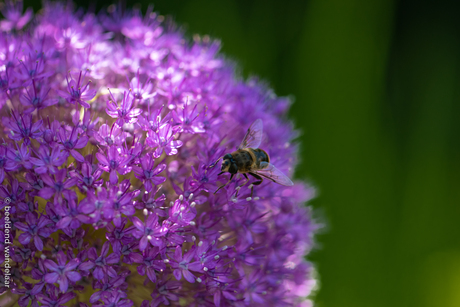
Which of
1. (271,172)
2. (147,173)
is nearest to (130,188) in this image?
(147,173)

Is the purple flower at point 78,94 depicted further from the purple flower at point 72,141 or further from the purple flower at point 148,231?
the purple flower at point 148,231

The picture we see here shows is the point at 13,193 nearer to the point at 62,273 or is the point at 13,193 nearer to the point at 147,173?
the point at 62,273

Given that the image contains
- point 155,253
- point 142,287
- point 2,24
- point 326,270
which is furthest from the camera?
point 326,270

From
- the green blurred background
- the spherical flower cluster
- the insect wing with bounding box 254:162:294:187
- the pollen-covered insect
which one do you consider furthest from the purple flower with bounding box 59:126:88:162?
the green blurred background

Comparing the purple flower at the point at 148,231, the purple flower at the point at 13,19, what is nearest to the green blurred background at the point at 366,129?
the purple flower at the point at 13,19

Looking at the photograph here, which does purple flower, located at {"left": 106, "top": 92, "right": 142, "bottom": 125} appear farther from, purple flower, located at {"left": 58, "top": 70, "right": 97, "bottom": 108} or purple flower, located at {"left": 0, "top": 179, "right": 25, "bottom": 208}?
purple flower, located at {"left": 0, "top": 179, "right": 25, "bottom": 208}

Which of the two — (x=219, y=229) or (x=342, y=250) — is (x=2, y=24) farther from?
(x=342, y=250)

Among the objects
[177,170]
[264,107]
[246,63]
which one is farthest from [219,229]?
[246,63]
